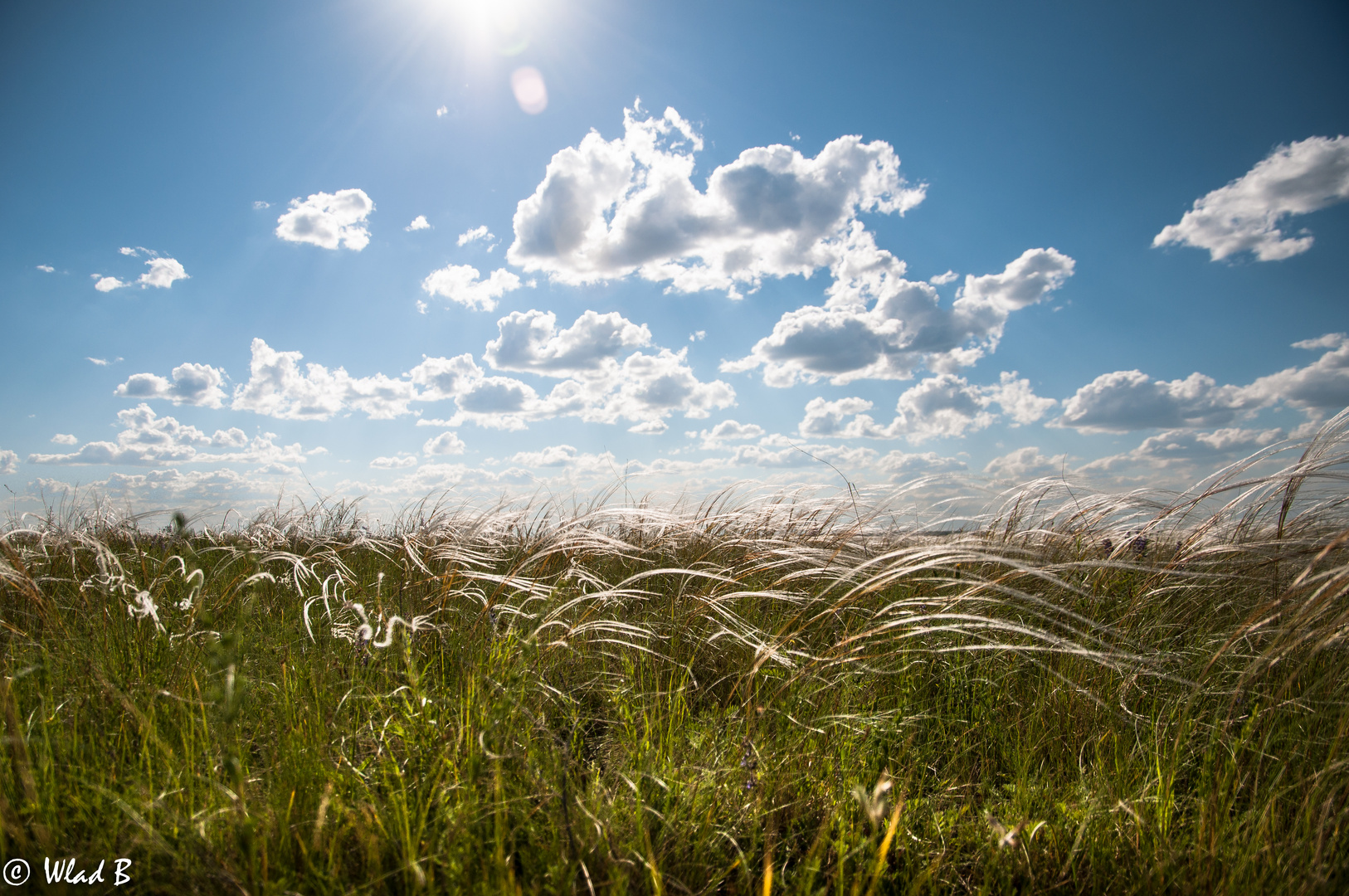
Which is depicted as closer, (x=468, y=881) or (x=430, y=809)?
(x=468, y=881)

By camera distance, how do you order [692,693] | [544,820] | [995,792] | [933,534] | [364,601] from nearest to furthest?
[544,820], [995,792], [692,693], [364,601], [933,534]

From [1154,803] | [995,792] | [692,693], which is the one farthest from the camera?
[692,693]

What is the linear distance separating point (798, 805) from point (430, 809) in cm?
88

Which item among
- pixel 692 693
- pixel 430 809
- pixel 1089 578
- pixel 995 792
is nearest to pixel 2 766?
pixel 430 809

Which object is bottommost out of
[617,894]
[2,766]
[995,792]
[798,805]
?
[995,792]

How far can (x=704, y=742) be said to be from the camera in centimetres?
175

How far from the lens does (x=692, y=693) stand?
2277 mm

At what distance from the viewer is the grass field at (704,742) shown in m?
1.26

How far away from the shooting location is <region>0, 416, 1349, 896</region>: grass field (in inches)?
49.6

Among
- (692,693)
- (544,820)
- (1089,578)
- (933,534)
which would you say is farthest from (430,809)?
(933,534)

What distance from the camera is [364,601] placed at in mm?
3072

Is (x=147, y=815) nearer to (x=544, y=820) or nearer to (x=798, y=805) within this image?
(x=544, y=820)

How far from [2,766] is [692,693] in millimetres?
1873

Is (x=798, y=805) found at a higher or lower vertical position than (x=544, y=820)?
lower
